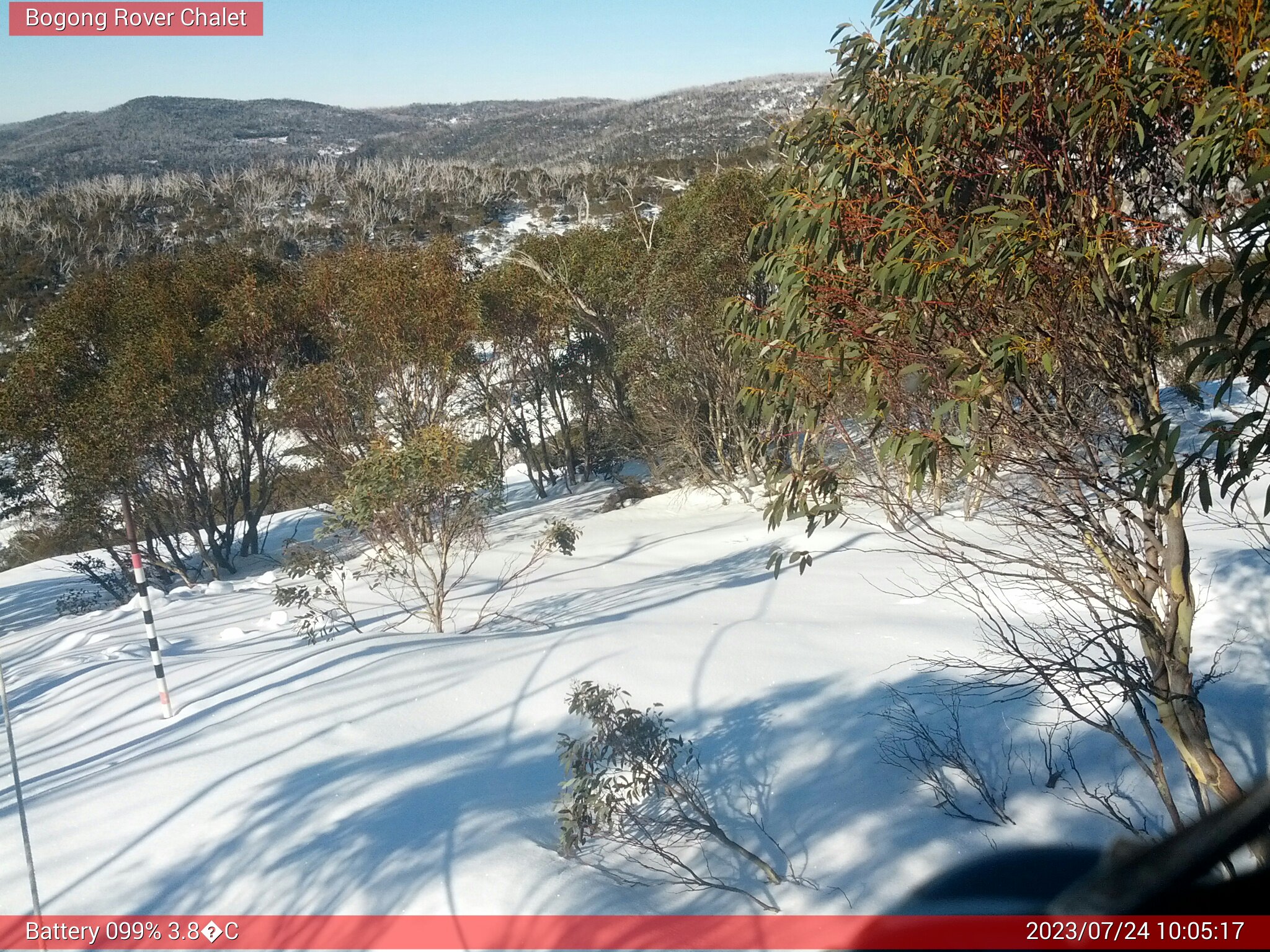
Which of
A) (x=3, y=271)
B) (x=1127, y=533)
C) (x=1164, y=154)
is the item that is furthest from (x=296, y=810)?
(x=3, y=271)

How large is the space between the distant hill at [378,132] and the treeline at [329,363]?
64.1 feet

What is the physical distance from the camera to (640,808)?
13.8 ft

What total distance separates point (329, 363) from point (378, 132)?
2709 inches

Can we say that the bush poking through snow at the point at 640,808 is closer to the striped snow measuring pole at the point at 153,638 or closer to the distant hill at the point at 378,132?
the striped snow measuring pole at the point at 153,638

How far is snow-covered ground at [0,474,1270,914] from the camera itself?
3670mm

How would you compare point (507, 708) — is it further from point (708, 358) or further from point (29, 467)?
point (29, 467)

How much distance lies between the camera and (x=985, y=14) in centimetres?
341

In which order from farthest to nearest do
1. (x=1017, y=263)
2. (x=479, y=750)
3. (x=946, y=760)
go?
(x=479, y=750)
(x=946, y=760)
(x=1017, y=263)

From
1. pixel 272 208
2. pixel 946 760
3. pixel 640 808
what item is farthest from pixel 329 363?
pixel 272 208

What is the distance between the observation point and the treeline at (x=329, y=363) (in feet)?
50.3

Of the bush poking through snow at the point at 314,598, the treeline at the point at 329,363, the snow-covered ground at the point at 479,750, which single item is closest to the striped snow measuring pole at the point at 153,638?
the snow-covered ground at the point at 479,750

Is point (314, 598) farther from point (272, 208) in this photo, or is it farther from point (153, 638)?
point (272, 208)

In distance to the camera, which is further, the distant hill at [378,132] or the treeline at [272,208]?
the distant hill at [378,132]

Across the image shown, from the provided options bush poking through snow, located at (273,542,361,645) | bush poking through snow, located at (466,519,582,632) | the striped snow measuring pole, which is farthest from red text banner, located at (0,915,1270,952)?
bush poking through snow, located at (466,519,582,632)
